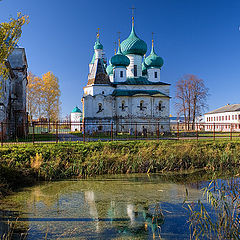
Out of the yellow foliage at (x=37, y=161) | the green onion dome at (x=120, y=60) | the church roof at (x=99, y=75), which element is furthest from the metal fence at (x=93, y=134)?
the green onion dome at (x=120, y=60)

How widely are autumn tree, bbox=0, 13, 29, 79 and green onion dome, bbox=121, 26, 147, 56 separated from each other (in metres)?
25.7

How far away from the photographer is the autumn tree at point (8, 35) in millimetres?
6634

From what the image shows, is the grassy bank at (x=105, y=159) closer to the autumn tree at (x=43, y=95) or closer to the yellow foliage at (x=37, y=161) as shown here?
the yellow foliage at (x=37, y=161)

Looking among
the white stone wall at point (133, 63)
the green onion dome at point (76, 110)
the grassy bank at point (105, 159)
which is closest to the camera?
the grassy bank at point (105, 159)

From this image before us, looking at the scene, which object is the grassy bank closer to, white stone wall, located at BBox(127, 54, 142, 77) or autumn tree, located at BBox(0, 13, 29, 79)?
autumn tree, located at BBox(0, 13, 29, 79)

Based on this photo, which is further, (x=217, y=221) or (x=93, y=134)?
(x=93, y=134)

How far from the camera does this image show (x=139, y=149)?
11.9 metres

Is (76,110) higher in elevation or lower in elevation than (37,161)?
higher

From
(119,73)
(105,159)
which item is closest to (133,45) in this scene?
(119,73)

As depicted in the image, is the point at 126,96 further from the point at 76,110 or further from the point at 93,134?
the point at 76,110

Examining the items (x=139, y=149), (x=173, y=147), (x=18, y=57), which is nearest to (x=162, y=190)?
(x=139, y=149)

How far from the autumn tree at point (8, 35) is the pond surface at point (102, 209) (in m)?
3.64

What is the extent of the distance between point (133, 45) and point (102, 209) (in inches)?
1099

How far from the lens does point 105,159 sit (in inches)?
426
